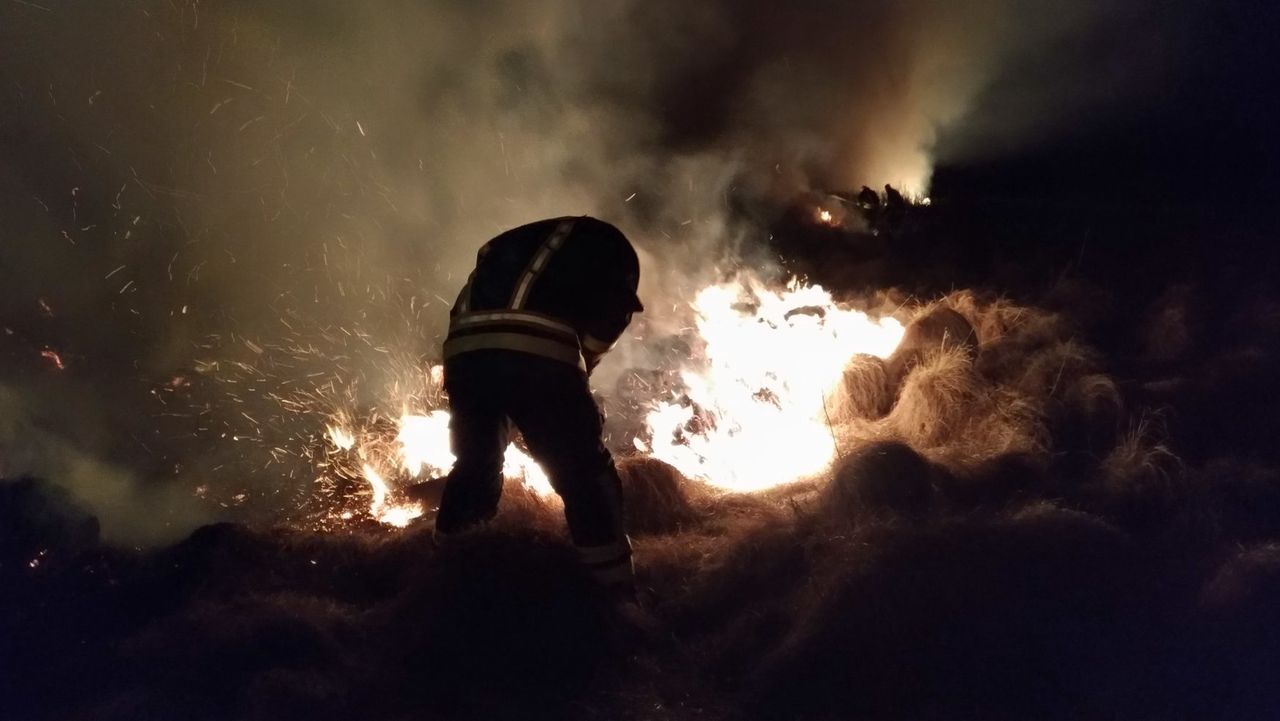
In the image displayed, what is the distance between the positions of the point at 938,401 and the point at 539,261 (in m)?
2.94

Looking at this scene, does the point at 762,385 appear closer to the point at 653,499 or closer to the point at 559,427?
the point at 653,499

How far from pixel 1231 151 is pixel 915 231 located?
3.36 m

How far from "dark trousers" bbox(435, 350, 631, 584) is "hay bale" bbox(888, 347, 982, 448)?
7.92ft

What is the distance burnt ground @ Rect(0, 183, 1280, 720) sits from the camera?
3.15m

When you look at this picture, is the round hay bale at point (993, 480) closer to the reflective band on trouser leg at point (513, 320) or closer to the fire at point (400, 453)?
the reflective band on trouser leg at point (513, 320)

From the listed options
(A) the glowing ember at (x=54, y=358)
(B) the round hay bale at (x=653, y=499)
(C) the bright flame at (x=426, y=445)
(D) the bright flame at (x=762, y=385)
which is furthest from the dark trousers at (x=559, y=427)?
(A) the glowing ember at (x=54, y=358)

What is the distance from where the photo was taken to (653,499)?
4797 mm

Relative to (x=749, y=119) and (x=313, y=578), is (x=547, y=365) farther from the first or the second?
(x=749, y=119)

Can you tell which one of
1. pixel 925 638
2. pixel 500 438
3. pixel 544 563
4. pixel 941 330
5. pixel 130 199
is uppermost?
pixel 130 199

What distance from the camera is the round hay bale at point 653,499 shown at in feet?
15.5

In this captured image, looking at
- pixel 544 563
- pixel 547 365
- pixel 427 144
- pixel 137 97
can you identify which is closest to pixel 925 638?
pixel 544 563

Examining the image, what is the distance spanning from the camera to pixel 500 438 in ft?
13.5

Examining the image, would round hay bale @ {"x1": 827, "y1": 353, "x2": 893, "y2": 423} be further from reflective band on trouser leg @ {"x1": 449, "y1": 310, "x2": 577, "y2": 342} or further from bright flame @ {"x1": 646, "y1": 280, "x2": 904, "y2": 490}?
reflective band on trouser leg @ {"x1": 449, "y1": 310, "x2": 577, "y2": 342}

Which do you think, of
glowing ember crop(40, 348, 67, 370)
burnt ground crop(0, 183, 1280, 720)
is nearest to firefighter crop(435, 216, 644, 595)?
burnt ground crop(0, 183, 1280, 720)
